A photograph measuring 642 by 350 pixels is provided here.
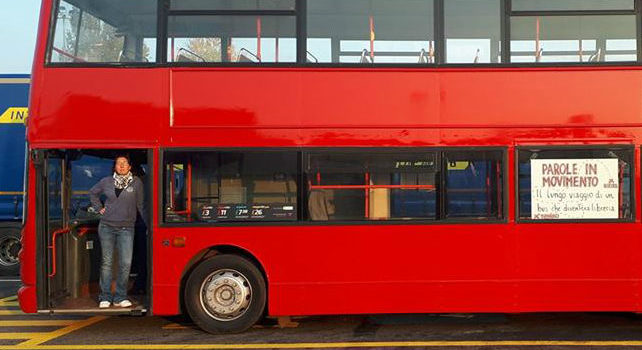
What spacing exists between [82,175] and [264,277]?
3171 mm

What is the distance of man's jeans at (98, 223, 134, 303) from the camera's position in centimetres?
713

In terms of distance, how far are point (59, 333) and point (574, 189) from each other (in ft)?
19.4

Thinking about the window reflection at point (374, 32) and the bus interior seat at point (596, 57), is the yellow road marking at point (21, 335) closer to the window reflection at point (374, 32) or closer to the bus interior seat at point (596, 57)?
the window reflection at point (374, 32)

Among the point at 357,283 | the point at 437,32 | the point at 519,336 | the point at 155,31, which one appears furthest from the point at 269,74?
the point at 519,336

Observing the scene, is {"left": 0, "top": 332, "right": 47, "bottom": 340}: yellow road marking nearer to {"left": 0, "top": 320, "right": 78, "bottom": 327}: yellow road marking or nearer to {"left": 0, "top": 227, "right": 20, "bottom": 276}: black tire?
{"left": 0, "top": 320, "right": 78, "bottom": 327}: yellow road marking

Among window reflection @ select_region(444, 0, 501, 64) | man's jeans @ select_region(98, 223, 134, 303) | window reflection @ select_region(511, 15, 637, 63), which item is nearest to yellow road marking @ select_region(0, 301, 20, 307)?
man's jeans @ select_region(98, 223, 134, 303)

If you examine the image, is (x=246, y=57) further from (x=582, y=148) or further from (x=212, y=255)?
(x=582, y=148)

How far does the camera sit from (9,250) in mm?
11633

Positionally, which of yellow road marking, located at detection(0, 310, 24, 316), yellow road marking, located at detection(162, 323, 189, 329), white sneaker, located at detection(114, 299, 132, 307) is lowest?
yellow road marking, located at detection(0, 310, 24, 316)

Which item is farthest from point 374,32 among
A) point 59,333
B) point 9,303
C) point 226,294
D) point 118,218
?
point 9,303

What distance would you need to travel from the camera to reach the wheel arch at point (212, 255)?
686 cm

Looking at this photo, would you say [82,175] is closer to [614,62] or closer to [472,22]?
[472,22]

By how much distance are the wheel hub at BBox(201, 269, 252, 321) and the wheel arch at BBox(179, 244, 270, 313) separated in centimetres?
19

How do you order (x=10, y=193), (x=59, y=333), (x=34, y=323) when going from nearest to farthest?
(x=59, y=333), (x=34, y=323), (x=10, y=193)
